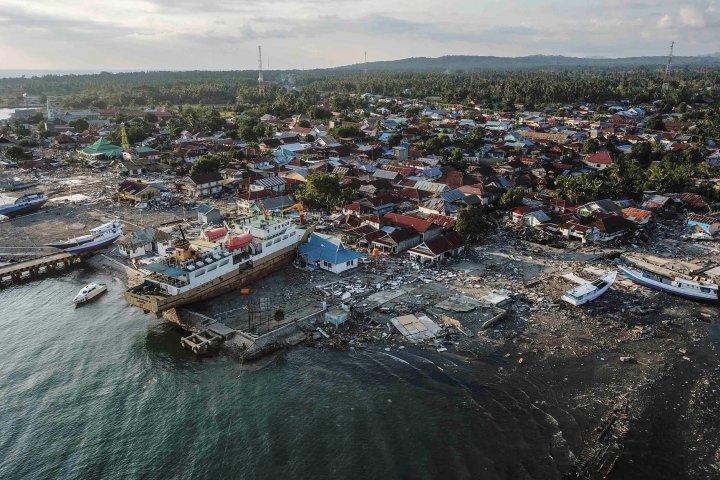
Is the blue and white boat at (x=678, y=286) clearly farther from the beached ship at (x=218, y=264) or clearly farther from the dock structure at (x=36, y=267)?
the dock structure at (x=36, y=267)

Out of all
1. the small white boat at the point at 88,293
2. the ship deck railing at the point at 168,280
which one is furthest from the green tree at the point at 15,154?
the ship deck railing at the point at 168,280

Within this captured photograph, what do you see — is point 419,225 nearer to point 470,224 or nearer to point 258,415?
point 470,224

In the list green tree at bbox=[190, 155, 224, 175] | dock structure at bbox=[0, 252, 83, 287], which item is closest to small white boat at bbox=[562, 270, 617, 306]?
dock structure at bbox=[0, 252, 83, 287]

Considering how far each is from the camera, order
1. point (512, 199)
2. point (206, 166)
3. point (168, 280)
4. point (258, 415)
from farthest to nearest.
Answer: point (206, 166)
point (512, 199)
point (168, 280)
point (258, 415)

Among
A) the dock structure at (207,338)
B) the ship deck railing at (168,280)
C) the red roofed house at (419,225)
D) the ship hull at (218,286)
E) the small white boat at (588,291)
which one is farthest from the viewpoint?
the red roofed house at (419,225)

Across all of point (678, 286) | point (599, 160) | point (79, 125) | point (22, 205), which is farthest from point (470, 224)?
point (79, 125)

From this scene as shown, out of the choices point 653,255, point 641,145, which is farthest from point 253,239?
point 641,145
